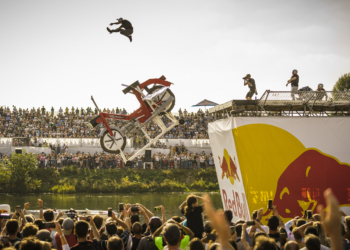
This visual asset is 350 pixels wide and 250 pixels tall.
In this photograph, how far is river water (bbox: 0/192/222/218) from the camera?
20.5 metres

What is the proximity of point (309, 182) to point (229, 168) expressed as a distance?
2.68 metres

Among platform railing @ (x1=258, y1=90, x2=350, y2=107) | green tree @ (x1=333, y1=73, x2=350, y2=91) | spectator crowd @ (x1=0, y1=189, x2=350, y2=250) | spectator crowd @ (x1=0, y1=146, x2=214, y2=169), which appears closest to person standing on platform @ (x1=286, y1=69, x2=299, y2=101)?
platform railing @ (x1=258, y1=90, x2=350, y2=107)

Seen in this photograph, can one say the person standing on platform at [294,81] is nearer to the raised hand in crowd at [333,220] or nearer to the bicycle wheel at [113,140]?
the bicycle wheel at [113,140]

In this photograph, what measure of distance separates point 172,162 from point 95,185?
643 cm

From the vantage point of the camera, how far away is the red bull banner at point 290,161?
10.8 metres

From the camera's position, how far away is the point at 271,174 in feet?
35.9

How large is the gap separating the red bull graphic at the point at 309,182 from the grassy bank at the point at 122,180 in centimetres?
1655

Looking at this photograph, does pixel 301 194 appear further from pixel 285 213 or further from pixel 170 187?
pixel 170 187

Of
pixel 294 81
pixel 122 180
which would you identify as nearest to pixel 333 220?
pixel 294 81

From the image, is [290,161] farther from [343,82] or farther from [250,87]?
[343,82]


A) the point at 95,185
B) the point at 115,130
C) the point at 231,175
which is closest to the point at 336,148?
the point at 231,175

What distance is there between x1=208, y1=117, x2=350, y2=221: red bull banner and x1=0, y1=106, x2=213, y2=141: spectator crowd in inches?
720

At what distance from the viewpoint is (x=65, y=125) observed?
31.6 m

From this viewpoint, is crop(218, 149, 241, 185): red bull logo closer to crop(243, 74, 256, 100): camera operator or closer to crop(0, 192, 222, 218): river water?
crop(243, 74, 256, 100): camera operator
